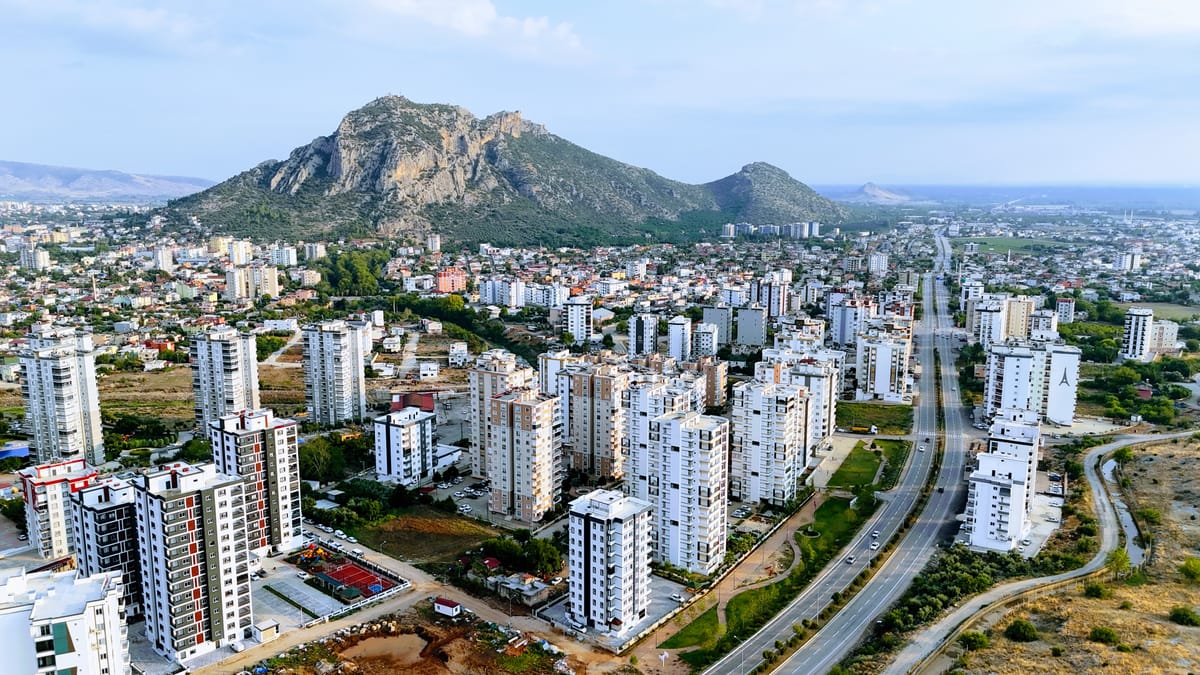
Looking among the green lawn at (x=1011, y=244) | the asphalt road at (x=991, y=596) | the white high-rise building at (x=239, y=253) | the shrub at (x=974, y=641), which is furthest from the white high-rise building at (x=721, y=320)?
the green lawn at (x=1011, y=244)

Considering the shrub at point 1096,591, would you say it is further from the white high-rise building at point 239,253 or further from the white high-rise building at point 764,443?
the white high-rise building at point 239,253

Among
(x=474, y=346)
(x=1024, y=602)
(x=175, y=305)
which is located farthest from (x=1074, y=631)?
(x=175, y=305)

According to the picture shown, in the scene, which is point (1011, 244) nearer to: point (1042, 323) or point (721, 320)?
point (1042, 323)

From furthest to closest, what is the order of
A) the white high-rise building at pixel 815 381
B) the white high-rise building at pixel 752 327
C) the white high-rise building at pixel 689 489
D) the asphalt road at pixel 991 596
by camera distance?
1. the white high-rise building at pixel 752 327
2. the white high-rise building at pixel 815 381
3. the white high-rise building at pixel 689 489
4. the asphalt road at pixel 991 596

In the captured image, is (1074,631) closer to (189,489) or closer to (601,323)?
(189,489)

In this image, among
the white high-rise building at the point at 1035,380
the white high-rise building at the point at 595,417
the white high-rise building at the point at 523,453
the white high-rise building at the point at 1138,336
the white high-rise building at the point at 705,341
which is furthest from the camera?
the white high-rise building at the point at 705,341

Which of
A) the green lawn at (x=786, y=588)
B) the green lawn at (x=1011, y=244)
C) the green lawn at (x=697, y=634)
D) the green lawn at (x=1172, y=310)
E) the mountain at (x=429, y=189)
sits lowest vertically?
the green lawn at (x=697, y=634)
